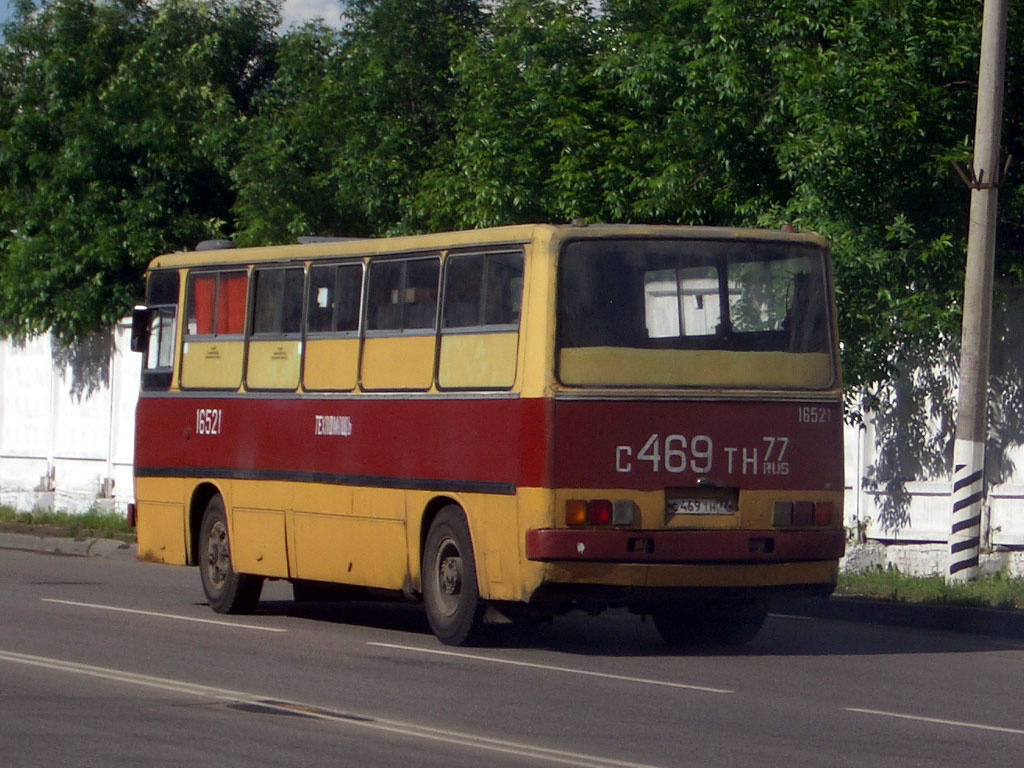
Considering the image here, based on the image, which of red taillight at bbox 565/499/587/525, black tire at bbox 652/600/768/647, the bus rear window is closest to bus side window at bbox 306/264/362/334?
the bus rear window

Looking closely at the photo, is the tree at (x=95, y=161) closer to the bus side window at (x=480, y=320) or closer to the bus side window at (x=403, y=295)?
the bus side window at (x=403, y=295)

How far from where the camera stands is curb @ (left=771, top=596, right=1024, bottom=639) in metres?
14.9

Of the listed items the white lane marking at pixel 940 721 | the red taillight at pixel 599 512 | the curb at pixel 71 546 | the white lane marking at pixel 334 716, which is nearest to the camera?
the white lane marking at pixel 334 716

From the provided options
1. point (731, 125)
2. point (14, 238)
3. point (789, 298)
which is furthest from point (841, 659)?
point (14, 238)

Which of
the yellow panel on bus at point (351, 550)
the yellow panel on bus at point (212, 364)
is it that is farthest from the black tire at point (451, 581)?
the yellow panel on bus at point (212, 364)

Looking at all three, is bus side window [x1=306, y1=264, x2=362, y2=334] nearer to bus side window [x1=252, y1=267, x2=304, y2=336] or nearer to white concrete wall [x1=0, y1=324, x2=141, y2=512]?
bus side window [x1=252, y1=267, x2=304, y2=336]

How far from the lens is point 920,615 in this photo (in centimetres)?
1544

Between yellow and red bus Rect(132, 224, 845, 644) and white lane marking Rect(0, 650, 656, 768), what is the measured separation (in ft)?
8.91

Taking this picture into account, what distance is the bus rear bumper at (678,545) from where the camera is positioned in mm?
11984

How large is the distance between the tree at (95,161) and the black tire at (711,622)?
1584cm

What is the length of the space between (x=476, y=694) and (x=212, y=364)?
6.52 metres

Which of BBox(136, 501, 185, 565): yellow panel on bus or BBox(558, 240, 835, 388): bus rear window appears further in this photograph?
BBox(136, 501, 185, 565): yellow panel on bus

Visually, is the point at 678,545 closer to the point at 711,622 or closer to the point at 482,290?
the point at 711,622

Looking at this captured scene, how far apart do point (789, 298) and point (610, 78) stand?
875 cm
